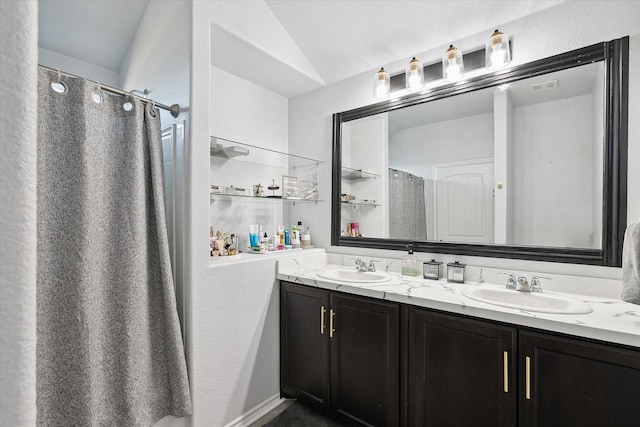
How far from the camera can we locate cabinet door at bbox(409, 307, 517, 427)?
1296mm

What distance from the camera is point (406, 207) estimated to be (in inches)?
84.8

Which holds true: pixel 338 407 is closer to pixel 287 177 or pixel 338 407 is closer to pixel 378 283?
pixel 378 283

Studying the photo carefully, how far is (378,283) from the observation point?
182cm

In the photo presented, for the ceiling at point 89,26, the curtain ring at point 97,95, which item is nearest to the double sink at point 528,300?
the curtain ring at point 97,95

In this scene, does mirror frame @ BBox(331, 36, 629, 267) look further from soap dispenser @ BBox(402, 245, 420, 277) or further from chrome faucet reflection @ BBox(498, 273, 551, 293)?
soap dispenser @ BBox(402, 245, 420, 277)

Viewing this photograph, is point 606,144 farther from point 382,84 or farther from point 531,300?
point 382,84

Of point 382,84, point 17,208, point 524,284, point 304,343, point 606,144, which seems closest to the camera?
point 17,208

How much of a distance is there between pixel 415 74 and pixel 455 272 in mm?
1258

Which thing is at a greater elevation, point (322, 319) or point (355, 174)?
point (355, 174)

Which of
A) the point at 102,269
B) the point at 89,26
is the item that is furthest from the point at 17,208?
the point at 89,26

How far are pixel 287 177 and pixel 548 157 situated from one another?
66.7 inches

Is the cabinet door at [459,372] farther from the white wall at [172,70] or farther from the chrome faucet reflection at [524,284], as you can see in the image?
the white wall at [172,70]

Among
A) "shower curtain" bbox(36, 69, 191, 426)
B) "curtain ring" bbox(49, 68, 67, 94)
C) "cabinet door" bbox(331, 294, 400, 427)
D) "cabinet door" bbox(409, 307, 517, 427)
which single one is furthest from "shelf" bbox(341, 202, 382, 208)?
"curtain ring" bbox(49, 68, 67, 94)

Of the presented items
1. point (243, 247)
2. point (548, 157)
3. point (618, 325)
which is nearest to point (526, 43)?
point (548, 157)
